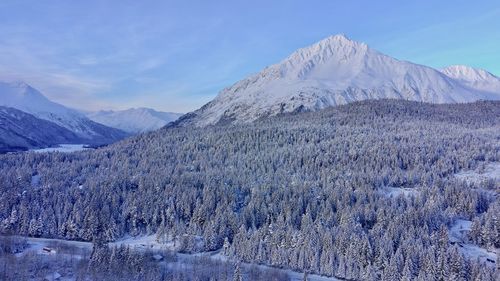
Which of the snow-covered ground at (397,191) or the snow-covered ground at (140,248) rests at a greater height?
the snow-covered ground at (397,191)

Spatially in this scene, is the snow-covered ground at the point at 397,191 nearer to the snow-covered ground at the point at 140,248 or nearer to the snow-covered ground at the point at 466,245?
the snow-covered ground at the point at 466,245

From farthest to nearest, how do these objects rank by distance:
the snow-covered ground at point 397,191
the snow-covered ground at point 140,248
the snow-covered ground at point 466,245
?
the snow-covered ground at point 397,191 < the snow-covered ground at point 466,245 < the snow-covered ground at point 140,248

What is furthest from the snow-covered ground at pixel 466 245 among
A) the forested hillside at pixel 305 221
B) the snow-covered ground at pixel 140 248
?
the snow-covered ground at pixel 140 248

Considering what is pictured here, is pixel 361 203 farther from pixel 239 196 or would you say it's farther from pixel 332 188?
pixel 239 196

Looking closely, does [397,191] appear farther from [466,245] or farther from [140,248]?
[140,248]

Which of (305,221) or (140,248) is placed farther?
(305,221)

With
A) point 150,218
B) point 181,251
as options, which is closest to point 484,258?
point 181,251

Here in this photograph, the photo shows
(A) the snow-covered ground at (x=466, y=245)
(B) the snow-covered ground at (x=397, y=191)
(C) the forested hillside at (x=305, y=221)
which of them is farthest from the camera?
(B) the snow-covered ground at (x=397, y=191)

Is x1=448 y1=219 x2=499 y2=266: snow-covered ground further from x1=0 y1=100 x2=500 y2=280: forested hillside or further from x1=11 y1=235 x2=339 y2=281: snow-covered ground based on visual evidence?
x1=11 y1=235 x2=339 y2=281: snow-covered ground

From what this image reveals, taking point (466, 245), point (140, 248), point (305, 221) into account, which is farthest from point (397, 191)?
point (140, 248)
